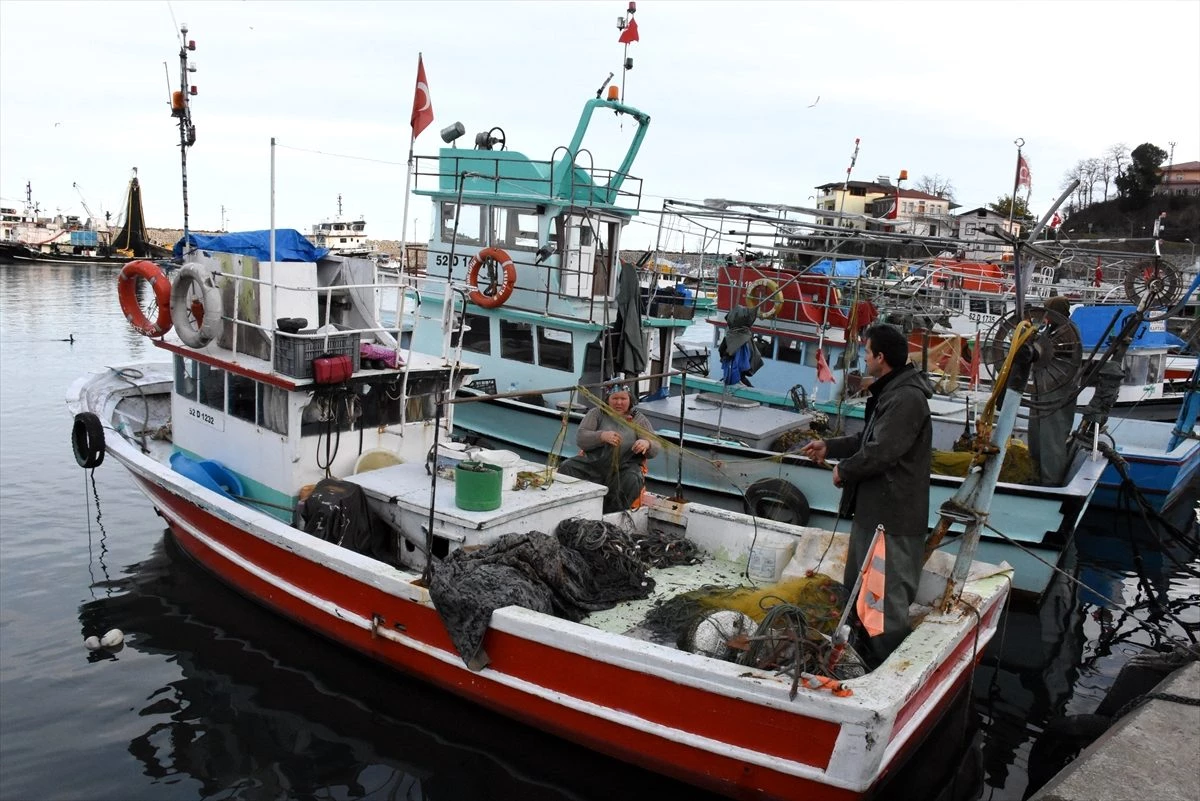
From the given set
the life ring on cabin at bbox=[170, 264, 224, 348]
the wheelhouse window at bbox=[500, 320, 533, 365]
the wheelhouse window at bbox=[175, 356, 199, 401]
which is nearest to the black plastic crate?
the life ring on cabin at bbox=[170, 264, 224, 348]

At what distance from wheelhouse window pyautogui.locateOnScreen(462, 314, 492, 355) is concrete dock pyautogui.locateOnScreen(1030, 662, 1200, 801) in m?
9.39

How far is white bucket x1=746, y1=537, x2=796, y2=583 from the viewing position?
6.88m

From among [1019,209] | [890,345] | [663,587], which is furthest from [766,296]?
[1019,209]

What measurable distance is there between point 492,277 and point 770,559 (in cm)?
661

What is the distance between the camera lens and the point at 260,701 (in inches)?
257

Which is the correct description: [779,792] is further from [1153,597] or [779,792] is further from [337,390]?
[1153,597]

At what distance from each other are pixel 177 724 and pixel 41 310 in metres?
34.3

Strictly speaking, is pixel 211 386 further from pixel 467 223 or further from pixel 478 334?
pixel 467 223

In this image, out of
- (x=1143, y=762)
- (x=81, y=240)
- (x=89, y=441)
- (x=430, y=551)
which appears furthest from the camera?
(x=81, y=240)

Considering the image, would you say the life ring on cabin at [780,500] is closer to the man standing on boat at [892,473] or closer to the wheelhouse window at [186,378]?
the man standing on boat at [892,473]

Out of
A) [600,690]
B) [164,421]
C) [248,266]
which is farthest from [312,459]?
[164,421]

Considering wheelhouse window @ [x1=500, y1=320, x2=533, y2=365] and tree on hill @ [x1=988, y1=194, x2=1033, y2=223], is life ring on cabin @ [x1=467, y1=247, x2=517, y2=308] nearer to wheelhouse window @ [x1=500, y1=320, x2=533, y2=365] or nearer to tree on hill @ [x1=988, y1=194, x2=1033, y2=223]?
wheelhouse window @ [x1=500, y1=320, x2=533, y2=365]

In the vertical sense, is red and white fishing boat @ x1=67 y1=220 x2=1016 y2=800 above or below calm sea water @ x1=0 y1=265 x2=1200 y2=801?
above

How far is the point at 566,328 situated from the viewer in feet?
38.4
